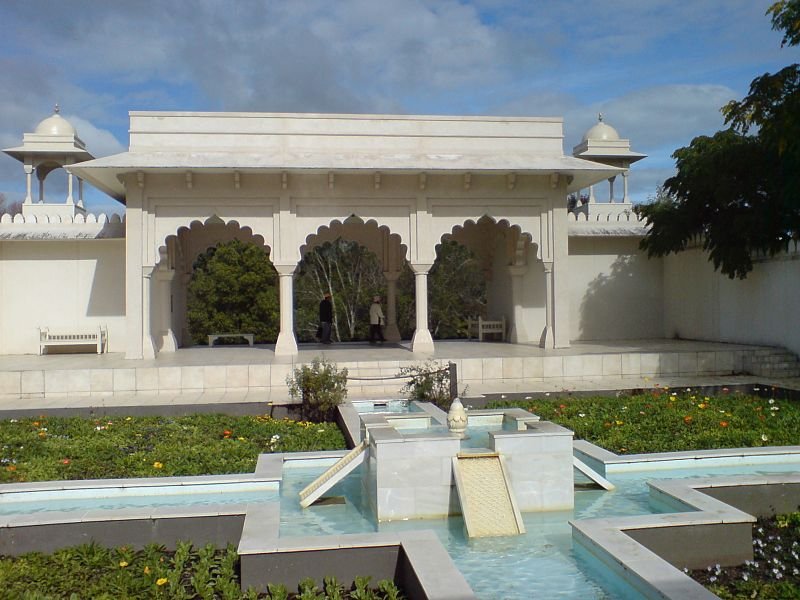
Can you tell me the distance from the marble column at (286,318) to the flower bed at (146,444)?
425cm

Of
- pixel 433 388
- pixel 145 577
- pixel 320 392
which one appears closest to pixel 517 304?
pixel 433 388

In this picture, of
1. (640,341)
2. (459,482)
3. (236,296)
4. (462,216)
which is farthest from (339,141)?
(236,296)

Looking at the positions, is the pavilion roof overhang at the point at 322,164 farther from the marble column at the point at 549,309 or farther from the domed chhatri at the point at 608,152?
the domed chhatri at the point at 608,152

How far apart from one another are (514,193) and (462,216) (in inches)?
45.2

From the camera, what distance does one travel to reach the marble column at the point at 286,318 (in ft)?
47.2

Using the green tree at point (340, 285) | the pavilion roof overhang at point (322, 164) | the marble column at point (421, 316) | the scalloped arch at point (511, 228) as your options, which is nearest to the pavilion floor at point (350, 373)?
the marble column at point (421, 316)

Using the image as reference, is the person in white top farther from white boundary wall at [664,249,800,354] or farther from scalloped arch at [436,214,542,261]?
white boundary wall at [664,249,800,354]

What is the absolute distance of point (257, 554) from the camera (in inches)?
179

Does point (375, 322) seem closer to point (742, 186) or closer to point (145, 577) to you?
point (742, 186)

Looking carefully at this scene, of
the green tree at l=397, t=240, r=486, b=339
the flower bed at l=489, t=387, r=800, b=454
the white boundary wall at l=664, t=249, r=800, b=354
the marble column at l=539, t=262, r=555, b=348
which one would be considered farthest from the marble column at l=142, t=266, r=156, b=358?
the green tree at l=397, t=240, r=486, b=339

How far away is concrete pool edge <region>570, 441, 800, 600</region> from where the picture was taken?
4039 mm

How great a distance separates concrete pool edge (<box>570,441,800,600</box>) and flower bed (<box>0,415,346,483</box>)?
358 cm

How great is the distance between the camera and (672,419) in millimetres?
9219

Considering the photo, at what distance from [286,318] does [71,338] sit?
188 inches
